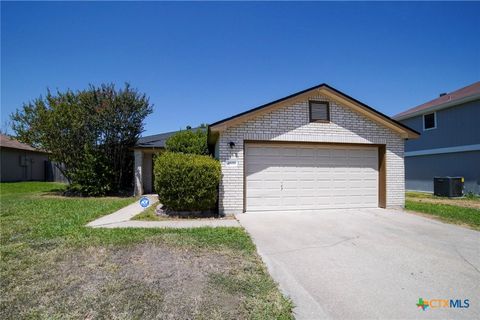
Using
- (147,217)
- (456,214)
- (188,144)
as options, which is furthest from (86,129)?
(456,214)

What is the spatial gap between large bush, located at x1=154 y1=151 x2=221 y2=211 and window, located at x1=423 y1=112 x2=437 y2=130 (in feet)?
49.6

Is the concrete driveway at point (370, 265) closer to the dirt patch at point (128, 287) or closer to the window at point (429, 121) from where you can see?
the dirt patch at point (128, 287)

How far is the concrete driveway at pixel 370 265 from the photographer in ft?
10.5

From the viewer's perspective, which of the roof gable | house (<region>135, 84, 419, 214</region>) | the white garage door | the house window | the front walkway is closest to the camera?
the front walkway

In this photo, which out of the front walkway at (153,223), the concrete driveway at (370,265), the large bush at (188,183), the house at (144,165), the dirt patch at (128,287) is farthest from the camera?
the house at (144,165)

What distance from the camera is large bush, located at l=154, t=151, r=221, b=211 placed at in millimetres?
8016

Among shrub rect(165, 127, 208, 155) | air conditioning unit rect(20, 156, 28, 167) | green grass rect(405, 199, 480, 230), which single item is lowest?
green grass rect(405, 199, 480, 230)

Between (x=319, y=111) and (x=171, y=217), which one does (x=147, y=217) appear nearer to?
(x=171, y=217)

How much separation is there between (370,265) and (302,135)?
552 cm

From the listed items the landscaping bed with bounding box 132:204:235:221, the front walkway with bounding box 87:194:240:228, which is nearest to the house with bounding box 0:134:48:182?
the front walkway with bounding box 87:194:240:228

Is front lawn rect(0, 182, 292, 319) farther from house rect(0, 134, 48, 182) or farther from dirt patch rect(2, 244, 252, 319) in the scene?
house rect(0, 134, 48, 182)

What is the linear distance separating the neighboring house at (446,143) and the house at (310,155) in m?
7.26

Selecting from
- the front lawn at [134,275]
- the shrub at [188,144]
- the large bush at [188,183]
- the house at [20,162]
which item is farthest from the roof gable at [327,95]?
the house at [20,162]

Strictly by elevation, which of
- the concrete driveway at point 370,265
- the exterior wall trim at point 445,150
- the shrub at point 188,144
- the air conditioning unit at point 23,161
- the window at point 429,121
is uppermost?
the window at point 429,121
